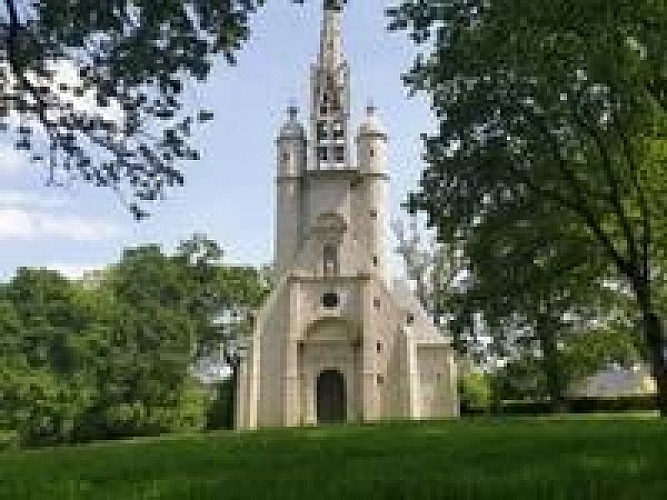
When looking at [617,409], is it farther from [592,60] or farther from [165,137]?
[165,137]

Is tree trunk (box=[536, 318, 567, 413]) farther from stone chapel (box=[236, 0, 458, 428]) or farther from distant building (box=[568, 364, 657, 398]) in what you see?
distant building (box=[568, 364, 657, 398])

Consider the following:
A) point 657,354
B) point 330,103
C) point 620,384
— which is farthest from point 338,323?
point 620,384

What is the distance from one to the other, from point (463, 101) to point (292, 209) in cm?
3746

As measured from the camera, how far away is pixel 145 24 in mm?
11852

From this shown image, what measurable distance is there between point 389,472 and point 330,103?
55054 mm

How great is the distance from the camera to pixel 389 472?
11.0 meters

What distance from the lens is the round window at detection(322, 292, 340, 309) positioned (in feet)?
192

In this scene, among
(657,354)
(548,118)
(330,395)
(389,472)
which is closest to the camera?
(389,472)

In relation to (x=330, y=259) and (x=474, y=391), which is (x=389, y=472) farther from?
(x=474, y=391)

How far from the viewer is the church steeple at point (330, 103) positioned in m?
63.6

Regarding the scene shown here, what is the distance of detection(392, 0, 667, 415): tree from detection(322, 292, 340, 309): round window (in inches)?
1127

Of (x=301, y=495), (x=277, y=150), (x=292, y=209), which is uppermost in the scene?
(x=277, y=150)

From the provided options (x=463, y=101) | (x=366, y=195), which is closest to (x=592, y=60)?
(x=463, y=101)

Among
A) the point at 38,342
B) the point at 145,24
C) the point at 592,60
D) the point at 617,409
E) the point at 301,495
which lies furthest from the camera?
the point at 38,342
